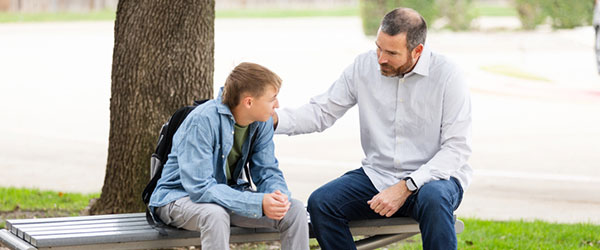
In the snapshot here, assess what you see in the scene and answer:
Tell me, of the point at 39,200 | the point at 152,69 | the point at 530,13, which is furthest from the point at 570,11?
the point at 152,69

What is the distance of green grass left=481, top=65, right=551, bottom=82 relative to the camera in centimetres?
1667

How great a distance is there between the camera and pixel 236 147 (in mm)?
4027

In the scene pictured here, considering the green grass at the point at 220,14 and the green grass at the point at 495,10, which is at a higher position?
the green grass at the point at 495,10

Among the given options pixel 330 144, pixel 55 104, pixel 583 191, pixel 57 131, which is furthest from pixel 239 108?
pixel 55 104

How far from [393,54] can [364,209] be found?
0.72 m

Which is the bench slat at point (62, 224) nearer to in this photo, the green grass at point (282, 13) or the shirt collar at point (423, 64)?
the shirt collar at point (423, 64)

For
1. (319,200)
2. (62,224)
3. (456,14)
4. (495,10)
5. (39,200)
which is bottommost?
(495,10)

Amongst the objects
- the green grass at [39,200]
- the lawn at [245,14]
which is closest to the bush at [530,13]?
the lawn at [245,14]

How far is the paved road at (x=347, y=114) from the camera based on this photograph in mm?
7797

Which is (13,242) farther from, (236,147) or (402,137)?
(402,137)

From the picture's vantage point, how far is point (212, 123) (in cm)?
382

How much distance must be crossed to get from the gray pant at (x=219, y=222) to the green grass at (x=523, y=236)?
167 centimetres

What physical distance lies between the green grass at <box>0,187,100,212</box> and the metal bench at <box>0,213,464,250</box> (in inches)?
92.2

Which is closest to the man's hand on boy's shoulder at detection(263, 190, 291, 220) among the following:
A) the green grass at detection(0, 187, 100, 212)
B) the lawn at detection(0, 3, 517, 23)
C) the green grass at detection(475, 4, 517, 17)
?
the green grass at detection(0, 187, 100, 212)
